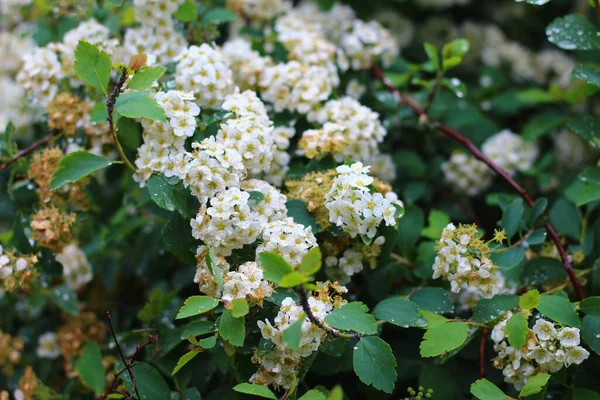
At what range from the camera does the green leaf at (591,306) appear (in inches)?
50.8

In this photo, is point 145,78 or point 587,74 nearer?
point 145,78

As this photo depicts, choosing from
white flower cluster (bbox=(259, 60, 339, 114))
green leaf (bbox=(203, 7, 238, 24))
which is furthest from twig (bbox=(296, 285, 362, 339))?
green leaf (bbox=(203, 7, 238, 24))

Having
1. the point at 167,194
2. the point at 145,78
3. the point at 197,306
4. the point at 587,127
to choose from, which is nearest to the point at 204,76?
the point at 145,78

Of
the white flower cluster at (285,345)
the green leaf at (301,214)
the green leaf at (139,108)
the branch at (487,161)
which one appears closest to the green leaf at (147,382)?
the white flower cluster at (285,345)

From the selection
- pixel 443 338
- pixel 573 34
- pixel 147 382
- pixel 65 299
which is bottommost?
pixel 65 299

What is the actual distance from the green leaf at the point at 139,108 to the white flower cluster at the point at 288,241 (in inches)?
13.1

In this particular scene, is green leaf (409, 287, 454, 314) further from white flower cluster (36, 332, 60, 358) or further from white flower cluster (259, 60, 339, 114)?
white flower cluster (36, 332, 60, 358)

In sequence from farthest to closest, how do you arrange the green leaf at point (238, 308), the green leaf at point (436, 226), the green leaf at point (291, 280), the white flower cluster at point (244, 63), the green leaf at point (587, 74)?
1. the white flower cluster at point (244, 63)
2. the green leaf at point (436, 226)
3. the green leaf at point (587, 74)
4. the green leaf at point (238, 308)
5. the green leaf at point (291, 280)

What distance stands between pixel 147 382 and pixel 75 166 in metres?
0.54

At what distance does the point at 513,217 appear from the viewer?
1.49m

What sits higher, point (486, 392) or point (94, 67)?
point (94, 67)

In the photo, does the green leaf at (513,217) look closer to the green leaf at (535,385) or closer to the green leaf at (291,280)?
the green leaf at (535,385)

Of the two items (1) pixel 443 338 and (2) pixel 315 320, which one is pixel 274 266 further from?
(1) pixel 443 338

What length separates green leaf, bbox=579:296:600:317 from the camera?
1.29 meters
